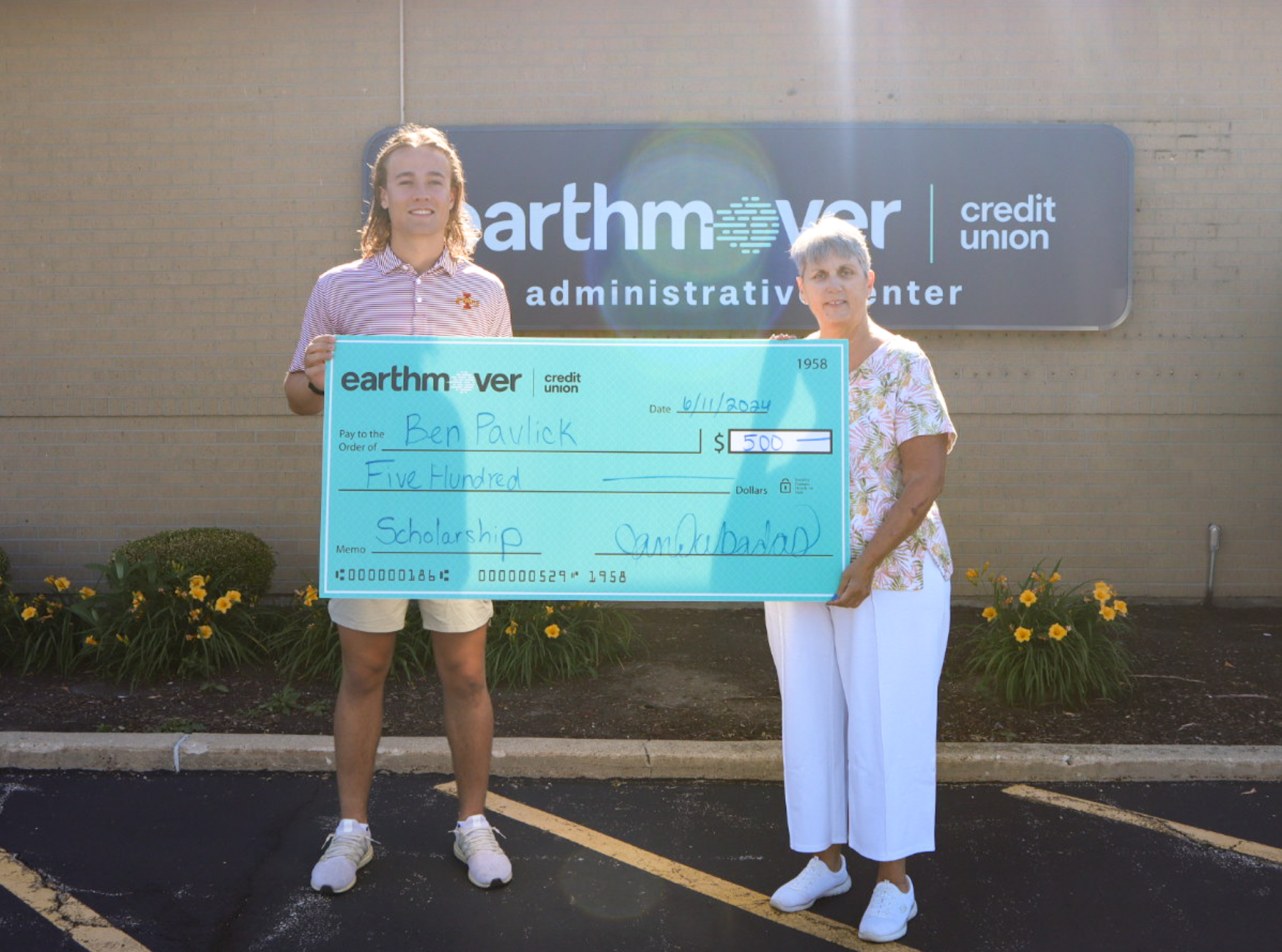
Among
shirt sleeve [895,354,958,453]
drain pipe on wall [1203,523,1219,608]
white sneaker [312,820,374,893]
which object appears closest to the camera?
shirt sleeve [895,354,958,453]

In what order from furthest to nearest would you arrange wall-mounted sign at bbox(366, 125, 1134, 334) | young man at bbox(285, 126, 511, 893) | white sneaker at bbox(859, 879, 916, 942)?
wall-mounted sign at bbox(366, 125, 1134, 334) < young man at bbox(285, 126, 511, 893) < white sneaker at bbox(859, 879, 916, 942)

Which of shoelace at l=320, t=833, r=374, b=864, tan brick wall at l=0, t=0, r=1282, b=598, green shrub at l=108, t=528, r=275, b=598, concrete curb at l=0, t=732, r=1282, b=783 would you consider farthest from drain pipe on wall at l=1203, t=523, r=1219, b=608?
green shrub at l=108, t=528, r=275, b=598

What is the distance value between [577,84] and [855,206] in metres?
1.94

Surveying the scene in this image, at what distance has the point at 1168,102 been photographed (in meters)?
6.83

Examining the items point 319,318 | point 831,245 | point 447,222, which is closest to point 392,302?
point 319,318

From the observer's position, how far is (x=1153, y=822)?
3.94 meters

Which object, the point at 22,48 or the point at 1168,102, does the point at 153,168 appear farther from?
the point at 1168,102

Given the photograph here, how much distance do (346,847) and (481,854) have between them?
421 millimetres

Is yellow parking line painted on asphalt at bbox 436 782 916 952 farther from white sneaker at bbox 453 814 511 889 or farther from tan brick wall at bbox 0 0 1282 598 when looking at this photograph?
tan brick wall at bbox 0 0 1282 598

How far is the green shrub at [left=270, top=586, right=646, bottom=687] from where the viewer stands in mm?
5438

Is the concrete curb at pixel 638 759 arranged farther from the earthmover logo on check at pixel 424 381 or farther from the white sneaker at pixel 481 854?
the earthmover logo on check at pixel 424 381

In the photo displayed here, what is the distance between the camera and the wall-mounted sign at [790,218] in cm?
677

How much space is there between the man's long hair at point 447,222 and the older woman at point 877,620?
1040 mm

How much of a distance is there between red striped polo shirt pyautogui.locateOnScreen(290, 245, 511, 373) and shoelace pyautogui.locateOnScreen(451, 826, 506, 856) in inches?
61.1
